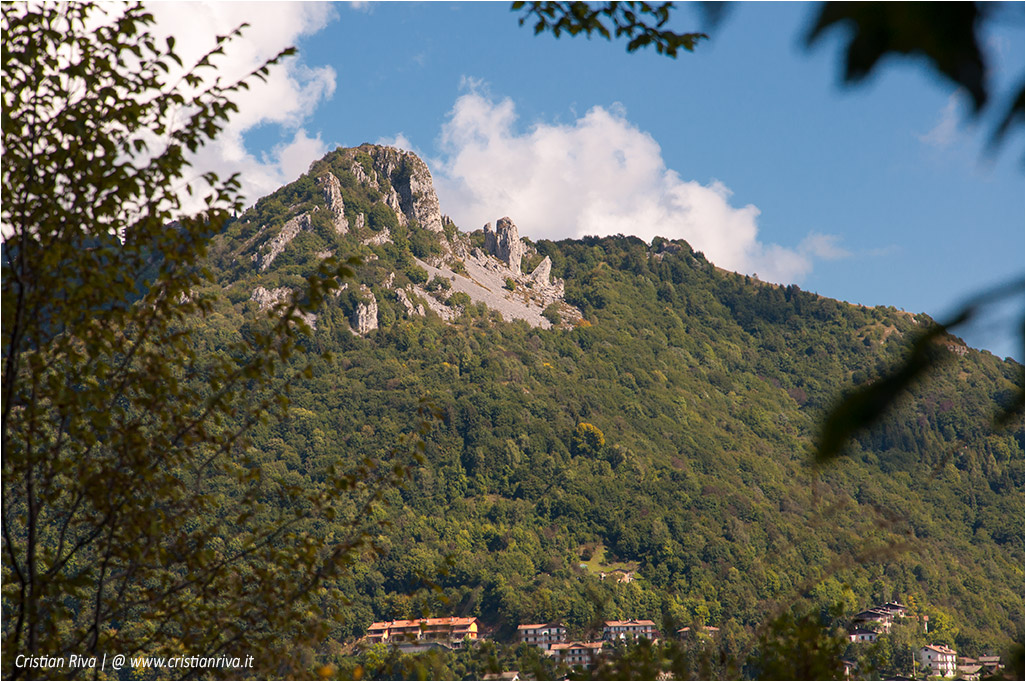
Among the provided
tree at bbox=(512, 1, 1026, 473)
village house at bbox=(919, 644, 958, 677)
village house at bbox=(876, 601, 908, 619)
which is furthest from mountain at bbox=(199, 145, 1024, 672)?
tree at bbox=(512, 1, 1026, 473)

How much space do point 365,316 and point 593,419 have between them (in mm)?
33672

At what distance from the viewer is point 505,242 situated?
516ft

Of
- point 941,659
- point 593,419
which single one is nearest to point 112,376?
point 941,659

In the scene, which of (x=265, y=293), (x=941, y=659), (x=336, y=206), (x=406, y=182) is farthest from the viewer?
(x=406, y=182)

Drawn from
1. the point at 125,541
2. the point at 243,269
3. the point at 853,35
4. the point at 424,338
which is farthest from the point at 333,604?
the point at 243,269

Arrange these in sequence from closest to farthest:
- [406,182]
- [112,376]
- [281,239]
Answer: [112,376], [281,239], [406,182]

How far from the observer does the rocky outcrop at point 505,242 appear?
157m

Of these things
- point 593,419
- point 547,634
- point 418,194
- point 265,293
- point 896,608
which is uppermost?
point 418,194

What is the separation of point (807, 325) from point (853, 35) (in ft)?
577

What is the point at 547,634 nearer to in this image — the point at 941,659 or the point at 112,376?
the point at 112,376

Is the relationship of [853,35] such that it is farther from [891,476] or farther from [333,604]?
[891,476]

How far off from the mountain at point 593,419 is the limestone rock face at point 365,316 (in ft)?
1.32

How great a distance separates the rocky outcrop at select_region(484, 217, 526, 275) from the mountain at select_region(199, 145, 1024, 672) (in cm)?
51

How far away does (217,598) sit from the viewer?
17.3 ft
